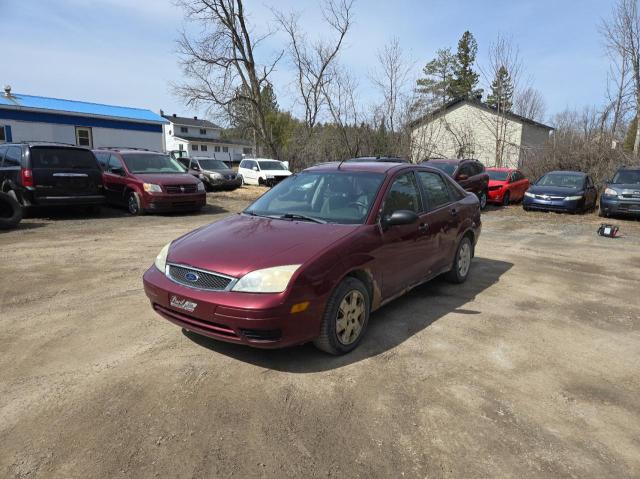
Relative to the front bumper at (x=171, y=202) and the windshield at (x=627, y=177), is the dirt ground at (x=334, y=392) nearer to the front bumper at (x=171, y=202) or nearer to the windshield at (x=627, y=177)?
the front bumper at (x=171, y=202)

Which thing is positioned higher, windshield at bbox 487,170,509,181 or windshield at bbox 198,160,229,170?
windshield at bbox 198,160,229,170

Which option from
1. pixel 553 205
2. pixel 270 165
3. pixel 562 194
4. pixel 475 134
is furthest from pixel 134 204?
pixel 475 134

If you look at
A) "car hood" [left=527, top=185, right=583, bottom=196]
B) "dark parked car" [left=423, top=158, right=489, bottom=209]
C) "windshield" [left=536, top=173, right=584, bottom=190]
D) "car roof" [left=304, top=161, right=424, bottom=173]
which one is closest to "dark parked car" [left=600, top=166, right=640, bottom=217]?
"car hood" [left=527, top=185, right=583, bottom=196]

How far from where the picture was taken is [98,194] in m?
11.1

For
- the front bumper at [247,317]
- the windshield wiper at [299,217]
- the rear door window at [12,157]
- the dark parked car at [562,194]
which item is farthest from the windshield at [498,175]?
the front bumper at [247,317]

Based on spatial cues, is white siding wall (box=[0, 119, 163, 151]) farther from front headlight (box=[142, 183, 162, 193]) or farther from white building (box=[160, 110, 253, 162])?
white building (box=[160, 110, 253, 162])

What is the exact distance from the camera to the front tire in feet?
11.0

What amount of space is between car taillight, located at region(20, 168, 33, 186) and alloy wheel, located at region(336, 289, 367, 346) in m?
9.48

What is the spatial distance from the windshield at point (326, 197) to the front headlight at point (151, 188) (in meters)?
8.00

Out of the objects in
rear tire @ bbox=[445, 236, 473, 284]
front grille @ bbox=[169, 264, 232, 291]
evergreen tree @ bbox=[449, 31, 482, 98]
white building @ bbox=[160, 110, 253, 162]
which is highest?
evergreen tree @ bbox=[449, 31, 482, 98]

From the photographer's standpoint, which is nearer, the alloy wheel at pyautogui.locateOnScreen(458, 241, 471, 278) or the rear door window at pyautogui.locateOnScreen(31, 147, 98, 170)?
the alloy wheel at pyautogui.locateOnScreen(458, 241, 471, 278)

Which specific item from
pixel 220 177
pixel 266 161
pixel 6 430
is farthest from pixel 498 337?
pixel 266 161

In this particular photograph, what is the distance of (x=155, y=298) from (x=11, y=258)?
4745mm

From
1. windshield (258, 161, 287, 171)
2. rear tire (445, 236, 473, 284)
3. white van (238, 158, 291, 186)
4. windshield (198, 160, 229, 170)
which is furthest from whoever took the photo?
windshield (258, 161, 287, 171)
